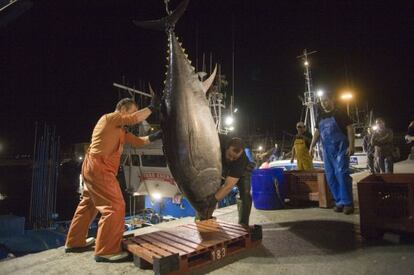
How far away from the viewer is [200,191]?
2482mm

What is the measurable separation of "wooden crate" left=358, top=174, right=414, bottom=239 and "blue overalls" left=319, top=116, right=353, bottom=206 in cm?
111

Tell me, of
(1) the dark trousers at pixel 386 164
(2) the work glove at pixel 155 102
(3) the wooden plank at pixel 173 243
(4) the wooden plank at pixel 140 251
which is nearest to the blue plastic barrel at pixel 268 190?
(3) the wooden plank at pixel 173 243

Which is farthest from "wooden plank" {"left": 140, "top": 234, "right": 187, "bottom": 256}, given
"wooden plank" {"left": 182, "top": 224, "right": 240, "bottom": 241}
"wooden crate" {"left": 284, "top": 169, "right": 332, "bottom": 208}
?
"wooden crate" {"left": 284, "top": 169, "right": 332, "bottom": 208}

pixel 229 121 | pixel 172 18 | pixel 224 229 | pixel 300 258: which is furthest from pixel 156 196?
pixel 300 258

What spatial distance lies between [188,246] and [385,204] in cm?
210

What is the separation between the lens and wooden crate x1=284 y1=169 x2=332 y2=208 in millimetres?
4809

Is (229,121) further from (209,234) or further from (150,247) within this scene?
(150,247)

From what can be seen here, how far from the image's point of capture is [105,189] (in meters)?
2.91

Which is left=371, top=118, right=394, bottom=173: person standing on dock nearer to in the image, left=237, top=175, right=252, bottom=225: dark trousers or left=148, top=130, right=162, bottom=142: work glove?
left=237, top=175, right=252, bottom=225: dark trousers

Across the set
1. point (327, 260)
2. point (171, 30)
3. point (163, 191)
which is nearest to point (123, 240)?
point (327, 260)

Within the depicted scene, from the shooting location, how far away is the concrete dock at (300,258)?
2377 mm

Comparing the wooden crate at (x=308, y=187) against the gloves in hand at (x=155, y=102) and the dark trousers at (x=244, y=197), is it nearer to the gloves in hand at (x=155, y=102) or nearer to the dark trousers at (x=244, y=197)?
the dark trousers at (x=244, y=197)

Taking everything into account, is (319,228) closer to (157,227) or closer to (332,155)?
(332,155)

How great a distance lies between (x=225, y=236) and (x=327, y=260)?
0.96 metres
